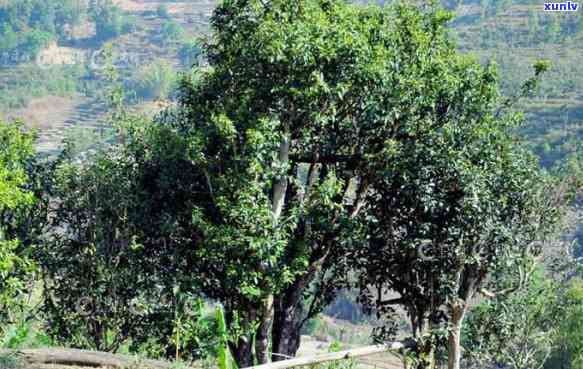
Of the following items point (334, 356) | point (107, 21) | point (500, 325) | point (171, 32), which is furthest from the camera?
point (107, 21)

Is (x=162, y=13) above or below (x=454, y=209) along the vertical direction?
below

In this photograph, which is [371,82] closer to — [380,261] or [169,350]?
[380,261]

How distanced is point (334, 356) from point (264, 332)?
5.65 feet

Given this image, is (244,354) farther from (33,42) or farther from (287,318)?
(33,42)

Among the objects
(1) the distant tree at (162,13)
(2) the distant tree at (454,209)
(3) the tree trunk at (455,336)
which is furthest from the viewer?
(1) the distant tree at (162,13)

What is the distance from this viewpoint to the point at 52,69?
163750 mm

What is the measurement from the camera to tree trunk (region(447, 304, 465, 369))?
11.5 metres

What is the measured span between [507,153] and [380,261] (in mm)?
2408

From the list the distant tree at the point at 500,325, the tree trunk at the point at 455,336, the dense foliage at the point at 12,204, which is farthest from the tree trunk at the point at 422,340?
the dense foliage at the point at 12,204

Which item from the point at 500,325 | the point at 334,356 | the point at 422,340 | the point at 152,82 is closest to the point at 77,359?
the point at 334,356

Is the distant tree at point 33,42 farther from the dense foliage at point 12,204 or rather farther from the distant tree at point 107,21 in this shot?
the dense foliage at point 12,204

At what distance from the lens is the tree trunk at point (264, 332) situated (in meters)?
11.3

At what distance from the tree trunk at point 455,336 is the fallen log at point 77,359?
13.8 ft

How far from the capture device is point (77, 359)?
9109mm
